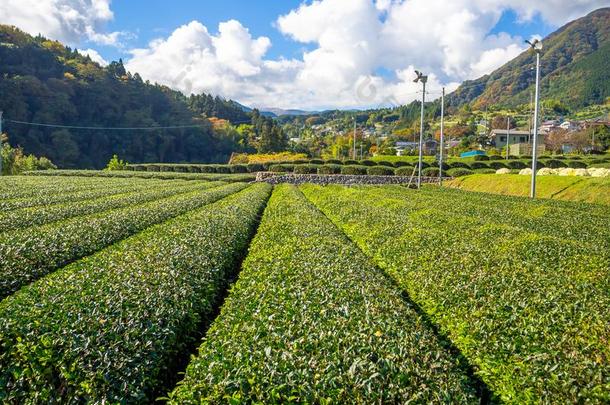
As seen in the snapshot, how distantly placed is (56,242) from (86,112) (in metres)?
88.7

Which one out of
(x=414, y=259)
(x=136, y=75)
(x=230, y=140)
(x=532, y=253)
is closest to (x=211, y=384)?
(x=414, y=259)

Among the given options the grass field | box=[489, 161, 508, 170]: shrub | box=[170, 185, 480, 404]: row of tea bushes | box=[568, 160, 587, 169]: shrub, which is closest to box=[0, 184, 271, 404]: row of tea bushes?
box=[170, 185, 480, 404]: row of tea bushes

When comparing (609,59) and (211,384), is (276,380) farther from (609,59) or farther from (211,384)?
(609,59)

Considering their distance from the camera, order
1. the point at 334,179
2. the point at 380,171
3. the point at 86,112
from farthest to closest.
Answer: the point at 86,112 < the point at 380,171 < the point at 334,179

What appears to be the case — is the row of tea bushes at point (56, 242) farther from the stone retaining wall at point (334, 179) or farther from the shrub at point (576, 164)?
the shrub at point (576, 164)

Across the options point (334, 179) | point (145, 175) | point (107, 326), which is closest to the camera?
point (107, 326)

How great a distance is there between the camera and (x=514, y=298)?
6531 millimetres

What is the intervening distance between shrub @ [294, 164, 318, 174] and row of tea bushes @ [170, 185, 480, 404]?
4678 cm

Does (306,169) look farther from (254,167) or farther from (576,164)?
(576,164)

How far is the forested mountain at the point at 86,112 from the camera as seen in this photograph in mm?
75438

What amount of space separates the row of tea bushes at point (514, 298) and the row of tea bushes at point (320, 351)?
56 cm

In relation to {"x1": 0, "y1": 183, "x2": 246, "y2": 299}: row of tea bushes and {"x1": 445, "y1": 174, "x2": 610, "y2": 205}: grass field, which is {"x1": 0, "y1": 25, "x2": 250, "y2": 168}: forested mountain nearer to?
{"x1": 445, "y1": 174, "x2": 610, "y2": 205}: grass field

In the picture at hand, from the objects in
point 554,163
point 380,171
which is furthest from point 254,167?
A: point 554,163

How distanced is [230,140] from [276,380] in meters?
106
